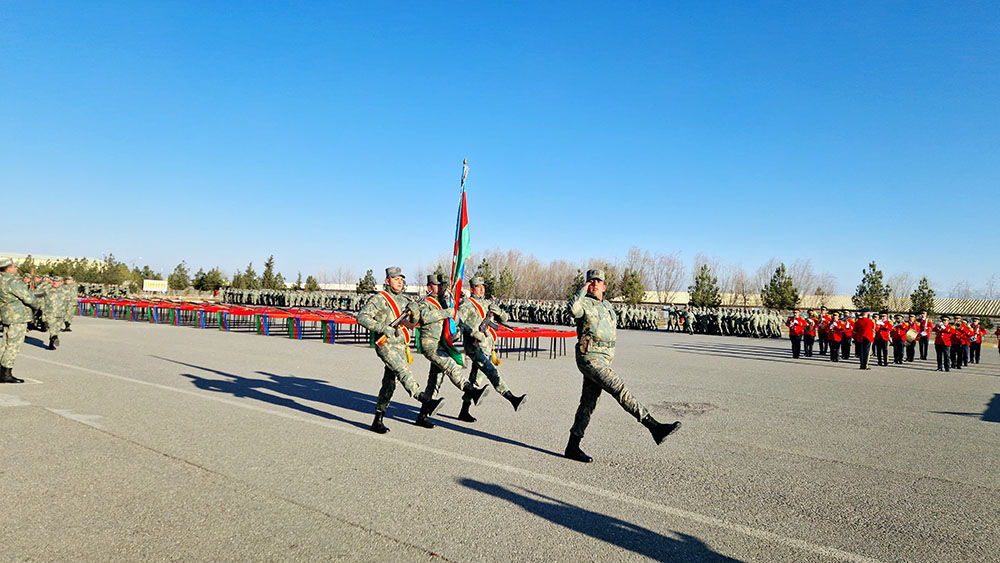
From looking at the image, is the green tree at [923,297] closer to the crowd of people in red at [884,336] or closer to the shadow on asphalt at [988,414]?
the crowd of people in red at [884,336]

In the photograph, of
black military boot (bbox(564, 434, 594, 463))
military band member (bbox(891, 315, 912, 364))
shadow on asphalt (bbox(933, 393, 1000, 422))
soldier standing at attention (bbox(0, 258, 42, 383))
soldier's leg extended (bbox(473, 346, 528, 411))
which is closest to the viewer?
black military boot (bbox(564, 434, 594, 463))

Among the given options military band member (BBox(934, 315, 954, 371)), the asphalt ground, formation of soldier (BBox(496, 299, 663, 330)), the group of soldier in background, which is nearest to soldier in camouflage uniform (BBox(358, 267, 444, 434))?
the asphalt ground

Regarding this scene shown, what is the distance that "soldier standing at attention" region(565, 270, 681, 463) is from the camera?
224 inches

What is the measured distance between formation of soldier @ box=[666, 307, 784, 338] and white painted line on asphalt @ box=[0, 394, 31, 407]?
31.8 meters

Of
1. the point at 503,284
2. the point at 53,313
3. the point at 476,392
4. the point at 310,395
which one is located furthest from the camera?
the point at 503,284

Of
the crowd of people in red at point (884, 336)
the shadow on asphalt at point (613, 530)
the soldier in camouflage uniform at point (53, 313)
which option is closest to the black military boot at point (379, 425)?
the shadow on asphalt at point (613, 530)

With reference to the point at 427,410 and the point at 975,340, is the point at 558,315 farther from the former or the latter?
the point at 427,410

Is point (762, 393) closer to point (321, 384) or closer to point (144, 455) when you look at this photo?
point (321, 384)

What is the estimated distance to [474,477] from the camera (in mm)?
5148

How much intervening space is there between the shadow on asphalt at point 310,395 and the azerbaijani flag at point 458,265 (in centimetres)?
98

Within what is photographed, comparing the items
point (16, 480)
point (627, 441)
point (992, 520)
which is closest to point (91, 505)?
point (16, 480)

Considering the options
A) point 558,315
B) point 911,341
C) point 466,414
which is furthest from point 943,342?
point 558,315

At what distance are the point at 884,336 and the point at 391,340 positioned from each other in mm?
16641

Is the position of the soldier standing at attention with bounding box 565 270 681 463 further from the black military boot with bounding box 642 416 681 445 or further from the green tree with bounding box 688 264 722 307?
the green tree with bounding box 688 264 722 307
